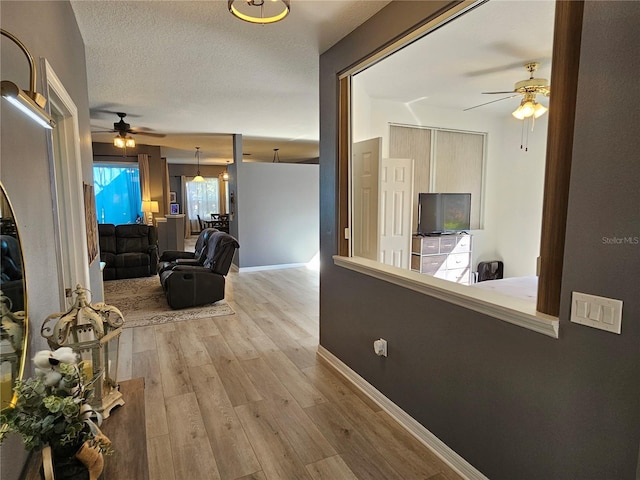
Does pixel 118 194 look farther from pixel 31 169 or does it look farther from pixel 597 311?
pixel 597 311

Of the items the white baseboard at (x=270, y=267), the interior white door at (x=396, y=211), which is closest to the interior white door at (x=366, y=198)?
the interior white door at (x=396, y=211)

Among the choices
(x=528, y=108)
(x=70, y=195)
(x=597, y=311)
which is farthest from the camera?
(x=528, y=108)

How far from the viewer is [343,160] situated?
2879mm

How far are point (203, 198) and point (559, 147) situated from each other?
47.3ft

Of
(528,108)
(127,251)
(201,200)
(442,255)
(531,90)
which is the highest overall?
(531,90)

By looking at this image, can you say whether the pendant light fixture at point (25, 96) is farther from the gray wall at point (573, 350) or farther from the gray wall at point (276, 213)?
the gray wall at point (276, 213)

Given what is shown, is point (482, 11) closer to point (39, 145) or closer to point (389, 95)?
point (389, 95)

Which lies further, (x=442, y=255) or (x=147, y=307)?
(x=442, y=255)

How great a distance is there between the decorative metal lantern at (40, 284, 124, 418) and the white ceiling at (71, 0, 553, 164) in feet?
6.08

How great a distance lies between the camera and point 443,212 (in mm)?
5250

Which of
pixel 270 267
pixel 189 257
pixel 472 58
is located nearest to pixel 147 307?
pixel 189 257

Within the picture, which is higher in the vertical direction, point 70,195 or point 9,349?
point 70,195

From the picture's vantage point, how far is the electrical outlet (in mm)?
2471

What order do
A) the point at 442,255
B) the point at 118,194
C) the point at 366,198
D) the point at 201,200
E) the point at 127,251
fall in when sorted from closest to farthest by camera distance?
1. the point at 366,198
2. the point at 442,255
3. the point at 127,251
4. the point at 118,194
5. the point at 201,200
